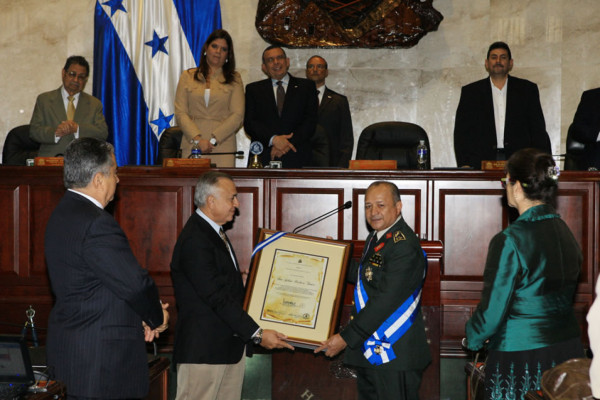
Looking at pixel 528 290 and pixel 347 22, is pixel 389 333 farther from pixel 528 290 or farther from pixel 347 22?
pixel 347 22

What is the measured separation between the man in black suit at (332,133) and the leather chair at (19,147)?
8.47 ft

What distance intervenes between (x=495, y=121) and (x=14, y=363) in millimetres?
5024

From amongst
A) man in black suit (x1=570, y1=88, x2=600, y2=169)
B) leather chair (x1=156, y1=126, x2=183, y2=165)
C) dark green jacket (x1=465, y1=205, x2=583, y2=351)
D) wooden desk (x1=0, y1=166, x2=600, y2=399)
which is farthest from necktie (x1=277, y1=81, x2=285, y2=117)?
dark green jacket (x1=465, y1=205, x2=583, y2=351)

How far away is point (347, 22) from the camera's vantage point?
311 inches

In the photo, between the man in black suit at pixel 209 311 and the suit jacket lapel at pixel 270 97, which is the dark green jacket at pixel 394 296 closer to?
the man in black suit at pixel 209 311

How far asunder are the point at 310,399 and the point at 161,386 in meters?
1.03

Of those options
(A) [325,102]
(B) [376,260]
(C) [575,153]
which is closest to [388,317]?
(B) [376,260]

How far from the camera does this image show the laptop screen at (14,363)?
2.28 m

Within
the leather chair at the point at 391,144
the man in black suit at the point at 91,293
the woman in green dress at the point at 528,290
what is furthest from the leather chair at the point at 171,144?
the woman in green dress at the point at 528,290

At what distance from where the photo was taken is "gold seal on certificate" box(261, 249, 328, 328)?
365 centimetres

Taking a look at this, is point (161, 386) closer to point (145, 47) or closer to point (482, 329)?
point (482, 329)

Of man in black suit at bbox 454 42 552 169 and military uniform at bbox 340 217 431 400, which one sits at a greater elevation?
man in black suit at bbox 454 42 552 169

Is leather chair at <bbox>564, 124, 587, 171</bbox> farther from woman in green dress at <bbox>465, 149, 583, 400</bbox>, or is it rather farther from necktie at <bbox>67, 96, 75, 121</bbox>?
necktie at <bbox>67, 96, 75, 121</bbox>

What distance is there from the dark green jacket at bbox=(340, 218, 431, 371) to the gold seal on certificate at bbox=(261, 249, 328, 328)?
24 centimetres
